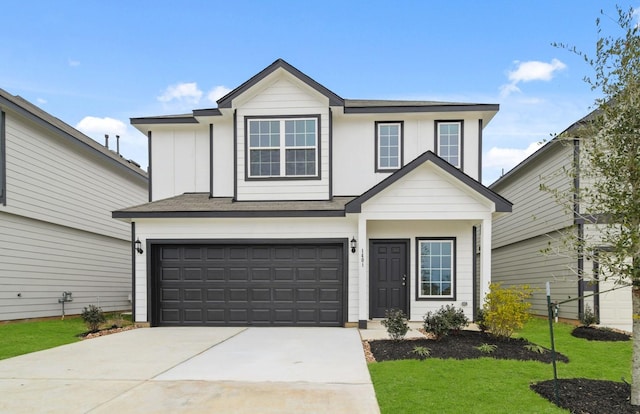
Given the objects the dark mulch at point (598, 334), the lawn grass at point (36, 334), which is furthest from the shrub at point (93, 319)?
the dark mulch at point (598, 334)

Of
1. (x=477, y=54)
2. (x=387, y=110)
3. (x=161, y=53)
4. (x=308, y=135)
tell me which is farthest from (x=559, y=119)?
(x=161, y=53)

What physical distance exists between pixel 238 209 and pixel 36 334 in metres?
5.34

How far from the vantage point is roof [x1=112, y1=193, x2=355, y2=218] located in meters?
10.6

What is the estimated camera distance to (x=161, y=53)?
1803 cm

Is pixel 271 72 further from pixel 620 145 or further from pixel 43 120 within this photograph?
pixel 620 145

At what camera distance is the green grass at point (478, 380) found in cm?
460

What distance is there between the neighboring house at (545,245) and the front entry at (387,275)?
340 cm

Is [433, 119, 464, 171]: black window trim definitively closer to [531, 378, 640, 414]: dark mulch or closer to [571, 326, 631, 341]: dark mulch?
[571, 326, 631, 341]: dark mulch

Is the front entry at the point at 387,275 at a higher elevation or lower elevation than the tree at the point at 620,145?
lower

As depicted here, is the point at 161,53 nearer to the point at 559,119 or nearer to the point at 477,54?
the point at 477,54

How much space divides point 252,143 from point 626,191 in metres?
9.05

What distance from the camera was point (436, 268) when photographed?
36.7 ft

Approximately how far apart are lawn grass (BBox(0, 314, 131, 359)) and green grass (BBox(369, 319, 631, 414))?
6.56 m

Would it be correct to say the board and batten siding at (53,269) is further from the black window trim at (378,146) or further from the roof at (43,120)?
the black window trim at (378,146)
